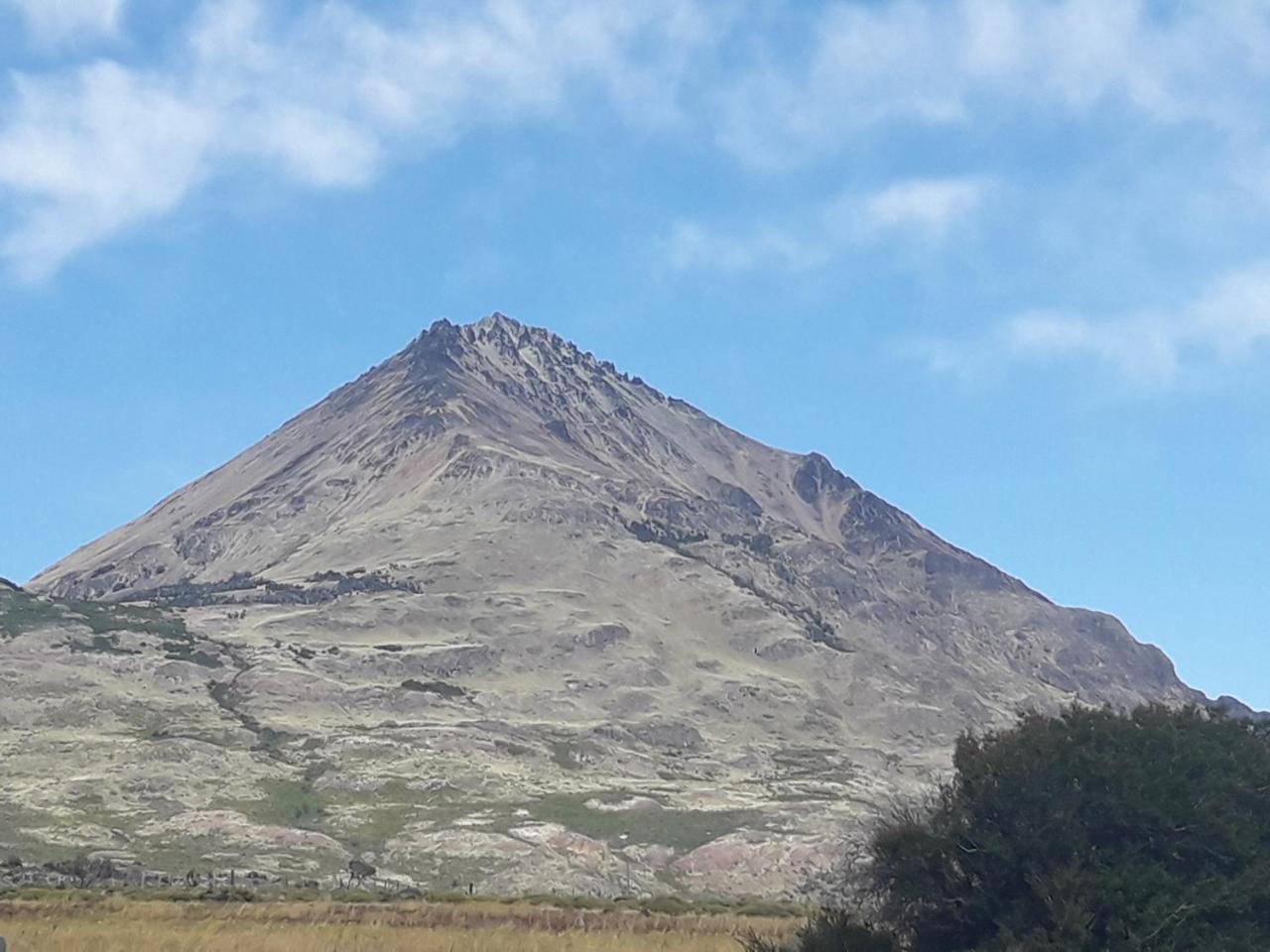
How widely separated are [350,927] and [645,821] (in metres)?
75.8

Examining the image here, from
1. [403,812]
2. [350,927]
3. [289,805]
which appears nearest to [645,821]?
[403,812]

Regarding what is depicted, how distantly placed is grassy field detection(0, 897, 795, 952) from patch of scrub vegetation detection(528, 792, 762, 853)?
61035 mm

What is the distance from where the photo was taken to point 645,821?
103m

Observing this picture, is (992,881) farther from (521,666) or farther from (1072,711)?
(521,666)

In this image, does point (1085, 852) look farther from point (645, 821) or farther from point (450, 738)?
point (450, 738)

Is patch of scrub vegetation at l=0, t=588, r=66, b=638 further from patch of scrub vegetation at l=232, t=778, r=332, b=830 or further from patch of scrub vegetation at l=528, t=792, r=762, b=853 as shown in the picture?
patch of scrub vegetation at l=528, t=792, r=762, b=853

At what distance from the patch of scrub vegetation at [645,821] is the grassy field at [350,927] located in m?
61.0

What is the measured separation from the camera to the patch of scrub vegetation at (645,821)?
98312 millimetres

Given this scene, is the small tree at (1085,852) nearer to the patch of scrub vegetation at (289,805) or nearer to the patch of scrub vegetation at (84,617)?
the patch of scrub vegetation at (289,805)

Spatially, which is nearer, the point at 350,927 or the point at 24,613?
the point at 350,927

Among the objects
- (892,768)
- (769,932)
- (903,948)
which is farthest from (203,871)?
(892,768)

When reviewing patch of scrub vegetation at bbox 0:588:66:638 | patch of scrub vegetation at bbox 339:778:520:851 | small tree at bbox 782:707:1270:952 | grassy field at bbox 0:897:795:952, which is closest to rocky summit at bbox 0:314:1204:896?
patch of scrub vegetation at bbox 339:778:520:851

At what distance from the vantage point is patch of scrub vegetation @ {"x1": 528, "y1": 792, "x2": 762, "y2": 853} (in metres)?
98.3

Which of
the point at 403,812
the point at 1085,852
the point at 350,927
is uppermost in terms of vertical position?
the point at 1085,852
